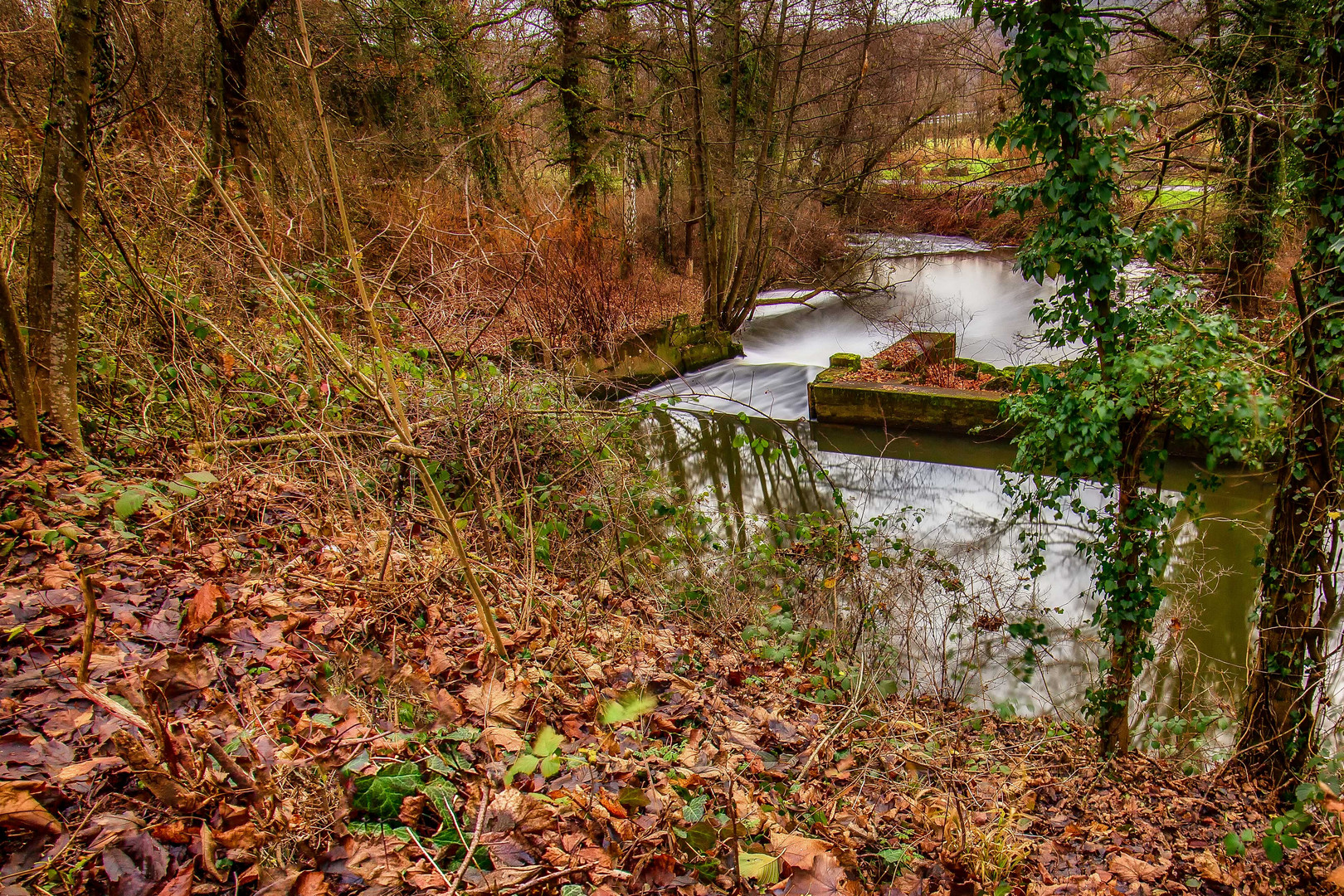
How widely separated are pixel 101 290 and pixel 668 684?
478 cm

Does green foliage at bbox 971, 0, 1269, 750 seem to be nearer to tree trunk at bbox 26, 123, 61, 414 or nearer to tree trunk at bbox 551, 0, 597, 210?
tree trunk at bbox 26, 123, 61, 414

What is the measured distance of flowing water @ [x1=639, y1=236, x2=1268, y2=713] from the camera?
7031mm

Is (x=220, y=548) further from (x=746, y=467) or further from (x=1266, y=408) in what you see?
(x=746, y=467)

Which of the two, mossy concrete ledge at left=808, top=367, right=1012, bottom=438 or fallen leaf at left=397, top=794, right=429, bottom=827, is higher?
fallen leaf at left=397, top=794, right=429, bottom=827

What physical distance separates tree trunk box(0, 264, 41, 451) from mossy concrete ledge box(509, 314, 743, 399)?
8.81 meters

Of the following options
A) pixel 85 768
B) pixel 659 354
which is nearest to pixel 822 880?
pixel 85 768

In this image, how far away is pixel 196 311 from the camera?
519cm

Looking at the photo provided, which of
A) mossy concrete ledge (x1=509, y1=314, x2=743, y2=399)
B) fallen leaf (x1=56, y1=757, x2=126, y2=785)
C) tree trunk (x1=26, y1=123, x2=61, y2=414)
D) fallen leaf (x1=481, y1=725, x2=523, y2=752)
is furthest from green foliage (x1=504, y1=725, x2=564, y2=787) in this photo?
mossy concrete ledge (x1=509, y1=314, x2=743, y2=399)

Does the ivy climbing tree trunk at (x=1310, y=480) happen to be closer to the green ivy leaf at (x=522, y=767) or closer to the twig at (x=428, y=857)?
the green ivy leaf at (x=522, y=767)

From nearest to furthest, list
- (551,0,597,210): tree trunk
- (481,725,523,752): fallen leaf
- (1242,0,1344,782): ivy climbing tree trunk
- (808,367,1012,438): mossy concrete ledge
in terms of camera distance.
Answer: (481,725,523,752): fallen leaf
(1242,0,1344,782): ivy climbing tree trunk
(808,367,1012,438): mossy concrete ledge
(551,0,597,210): tree trunk

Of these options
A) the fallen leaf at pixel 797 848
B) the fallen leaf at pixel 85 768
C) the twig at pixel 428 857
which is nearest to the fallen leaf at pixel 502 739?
the twig at pixel 428 857

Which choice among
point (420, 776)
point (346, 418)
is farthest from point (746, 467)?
point (420, 776)

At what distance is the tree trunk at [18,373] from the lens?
146 inches

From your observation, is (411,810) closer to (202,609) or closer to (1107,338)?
(202,609)
